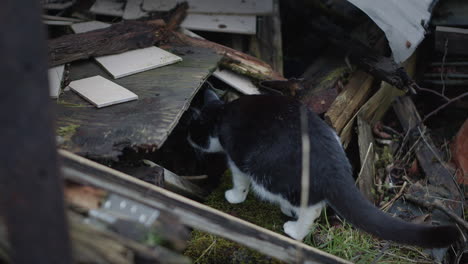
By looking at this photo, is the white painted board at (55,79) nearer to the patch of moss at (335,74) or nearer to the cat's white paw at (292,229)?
the cat's white paw at (292,229)

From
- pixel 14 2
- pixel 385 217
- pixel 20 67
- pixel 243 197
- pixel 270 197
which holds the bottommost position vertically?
pixel 243 197

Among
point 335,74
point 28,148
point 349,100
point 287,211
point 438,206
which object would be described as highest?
point 28,148

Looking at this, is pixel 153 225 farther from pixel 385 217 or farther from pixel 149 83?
pixel 149 83

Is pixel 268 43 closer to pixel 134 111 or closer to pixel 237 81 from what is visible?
pixel 237 81

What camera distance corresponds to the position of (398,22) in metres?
3.38

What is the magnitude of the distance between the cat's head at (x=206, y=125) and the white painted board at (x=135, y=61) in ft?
1.37

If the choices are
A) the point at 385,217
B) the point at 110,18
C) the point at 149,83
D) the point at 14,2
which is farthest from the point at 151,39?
the point at 14,2

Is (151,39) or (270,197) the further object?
(151,39)

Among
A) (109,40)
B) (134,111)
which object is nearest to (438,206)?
(134,111)

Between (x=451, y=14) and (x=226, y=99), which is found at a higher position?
(x=451, y=14)

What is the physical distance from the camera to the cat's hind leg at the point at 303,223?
265 cm

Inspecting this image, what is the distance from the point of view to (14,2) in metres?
1.08

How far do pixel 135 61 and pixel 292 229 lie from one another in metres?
1.67

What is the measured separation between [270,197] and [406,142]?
1981 millimetres
